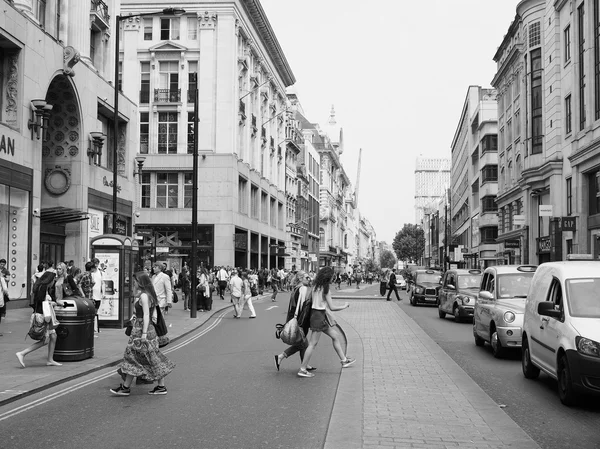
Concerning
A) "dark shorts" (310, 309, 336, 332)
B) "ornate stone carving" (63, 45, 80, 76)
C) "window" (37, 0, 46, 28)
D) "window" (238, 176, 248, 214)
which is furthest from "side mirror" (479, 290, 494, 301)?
"window" (238, 176, 248, 214)

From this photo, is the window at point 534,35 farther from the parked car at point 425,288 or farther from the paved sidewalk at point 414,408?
the paved sidewalk at point 414,408

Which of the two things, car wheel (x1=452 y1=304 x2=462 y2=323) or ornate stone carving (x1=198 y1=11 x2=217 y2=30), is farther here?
ornate stone carving (x1=198 y1=11 x2=217 y2=30)

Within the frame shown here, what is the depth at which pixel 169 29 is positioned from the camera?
52312 mm

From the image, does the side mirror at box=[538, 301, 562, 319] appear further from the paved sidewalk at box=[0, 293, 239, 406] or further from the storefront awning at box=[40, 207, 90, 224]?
the storefront awning at box=[40, 207, 90, 224]

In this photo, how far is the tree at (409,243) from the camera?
16712 cm

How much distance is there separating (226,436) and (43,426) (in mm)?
1992

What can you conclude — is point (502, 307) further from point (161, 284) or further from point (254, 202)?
point (254, 202)

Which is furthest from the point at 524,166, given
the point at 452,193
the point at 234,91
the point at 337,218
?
the point at 337,218

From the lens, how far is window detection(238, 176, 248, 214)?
54.9 metres

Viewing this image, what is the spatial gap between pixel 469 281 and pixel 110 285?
39.3 feet

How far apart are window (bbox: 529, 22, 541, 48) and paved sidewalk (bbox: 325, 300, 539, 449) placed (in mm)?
34696

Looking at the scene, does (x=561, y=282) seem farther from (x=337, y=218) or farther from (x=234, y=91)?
(x=337, y=218)

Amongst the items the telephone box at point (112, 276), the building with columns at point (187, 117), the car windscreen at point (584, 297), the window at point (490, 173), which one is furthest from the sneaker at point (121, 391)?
the window at point (490, 173)

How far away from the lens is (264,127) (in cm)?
6456
